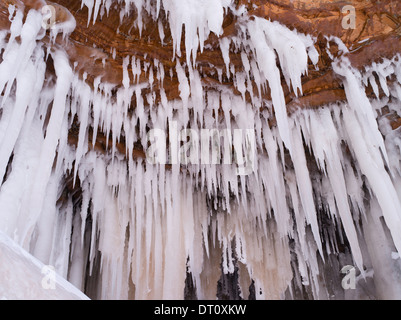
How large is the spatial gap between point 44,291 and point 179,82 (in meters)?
2.86

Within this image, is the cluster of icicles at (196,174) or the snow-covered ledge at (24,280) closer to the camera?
the snow-covered ledge at (24,280)

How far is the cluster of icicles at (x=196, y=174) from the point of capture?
3276 mm

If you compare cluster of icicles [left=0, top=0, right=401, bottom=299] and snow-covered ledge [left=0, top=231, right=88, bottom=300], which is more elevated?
cluster of icicles [left=0, top=0, right=401, bottom=299]

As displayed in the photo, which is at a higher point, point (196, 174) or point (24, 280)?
point (196, 174)

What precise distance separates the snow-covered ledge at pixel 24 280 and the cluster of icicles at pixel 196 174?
5.34 ft

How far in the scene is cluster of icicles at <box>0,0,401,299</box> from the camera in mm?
3276

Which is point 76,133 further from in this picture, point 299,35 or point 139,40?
point 299,35

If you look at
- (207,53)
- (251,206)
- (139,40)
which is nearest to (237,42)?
(207,53)

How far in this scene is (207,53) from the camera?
3.69 m

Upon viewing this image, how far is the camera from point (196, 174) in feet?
16.6

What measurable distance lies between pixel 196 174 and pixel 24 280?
149 inches

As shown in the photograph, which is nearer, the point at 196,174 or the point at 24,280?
the point at 24,280

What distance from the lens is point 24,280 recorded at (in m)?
1.33

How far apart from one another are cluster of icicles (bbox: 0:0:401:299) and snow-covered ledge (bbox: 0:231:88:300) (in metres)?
1.63
